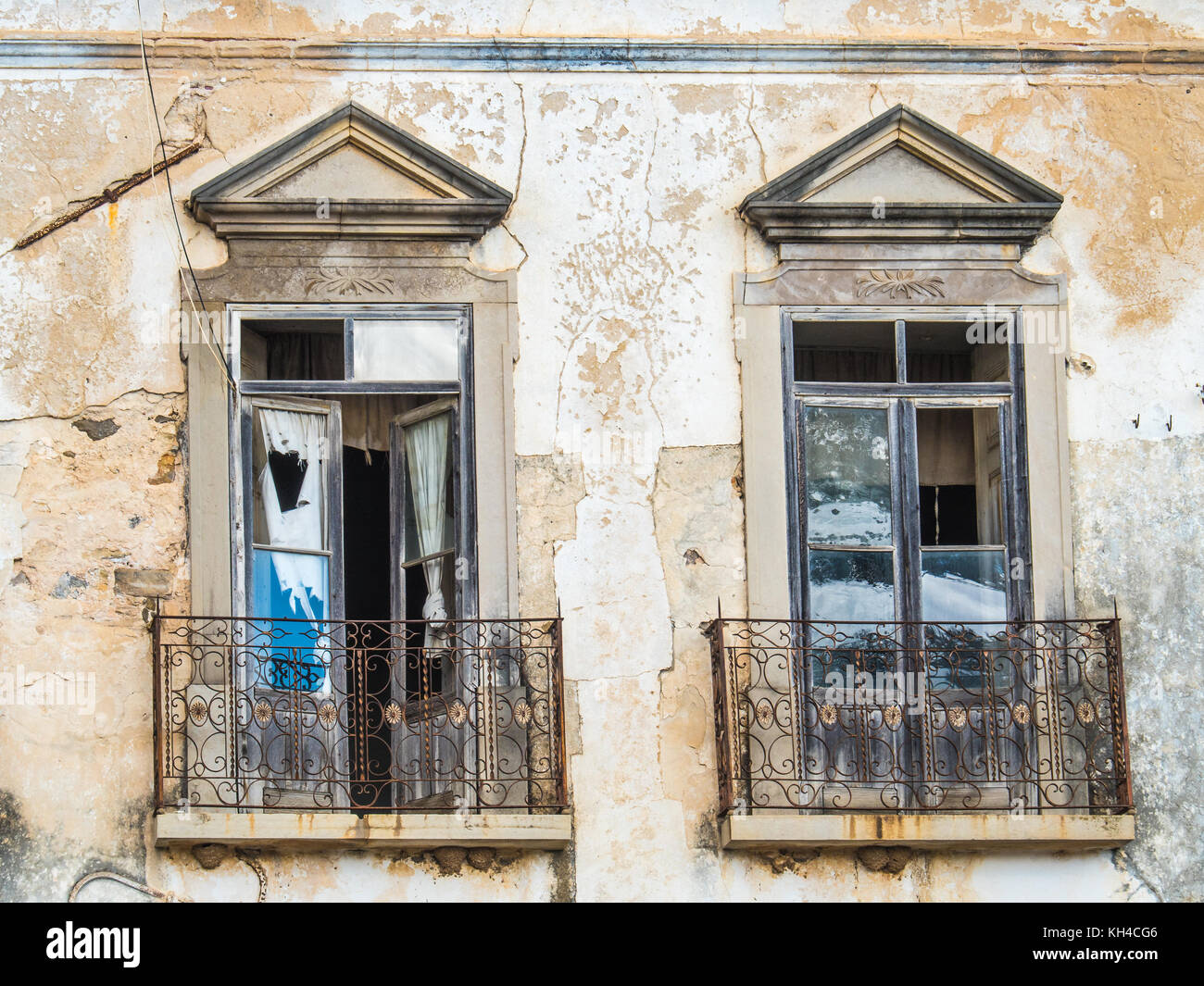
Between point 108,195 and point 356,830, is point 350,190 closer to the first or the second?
point 108,195

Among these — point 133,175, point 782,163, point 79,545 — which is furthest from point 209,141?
point 782,163

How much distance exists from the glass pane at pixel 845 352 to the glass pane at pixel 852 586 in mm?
825

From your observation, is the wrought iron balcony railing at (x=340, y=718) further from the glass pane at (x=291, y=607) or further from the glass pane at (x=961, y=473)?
the glass pane at (x=961, y=473)

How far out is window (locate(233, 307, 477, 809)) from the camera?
31.3ft

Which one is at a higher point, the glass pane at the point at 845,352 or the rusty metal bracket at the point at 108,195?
the rusty metal bracket at the point at 108,195

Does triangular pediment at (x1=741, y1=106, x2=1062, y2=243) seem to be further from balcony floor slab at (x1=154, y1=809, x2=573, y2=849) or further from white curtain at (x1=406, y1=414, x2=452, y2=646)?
balcony floor slab at (x1=154, y1=809, x2=573, y2=849)

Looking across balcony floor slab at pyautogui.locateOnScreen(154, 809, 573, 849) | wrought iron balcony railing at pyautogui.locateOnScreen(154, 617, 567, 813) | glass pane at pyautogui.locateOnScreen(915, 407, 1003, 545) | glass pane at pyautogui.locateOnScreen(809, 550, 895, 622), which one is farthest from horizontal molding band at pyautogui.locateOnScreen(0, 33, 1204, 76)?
balcony floor slab at pyautogui.locateOnScreen(154, 809, 573, 849)

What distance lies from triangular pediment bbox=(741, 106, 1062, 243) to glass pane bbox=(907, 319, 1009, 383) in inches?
15.5

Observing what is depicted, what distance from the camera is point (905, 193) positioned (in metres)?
10.0

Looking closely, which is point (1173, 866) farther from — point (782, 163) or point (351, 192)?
point (351, 192)

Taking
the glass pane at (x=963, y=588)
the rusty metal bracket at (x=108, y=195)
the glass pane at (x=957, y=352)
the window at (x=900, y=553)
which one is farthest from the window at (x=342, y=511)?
the glass pane at (x=957, y=352)

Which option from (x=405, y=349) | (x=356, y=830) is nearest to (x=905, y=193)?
(x=405, y=349)

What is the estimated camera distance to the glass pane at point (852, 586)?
9.73m

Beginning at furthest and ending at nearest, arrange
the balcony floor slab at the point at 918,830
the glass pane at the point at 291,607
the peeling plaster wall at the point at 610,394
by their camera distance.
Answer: the glass pane at the point at 291,607 < the peeling plaster wall at the point at 610,394 < the balcony floor slab at the point at 918,830
